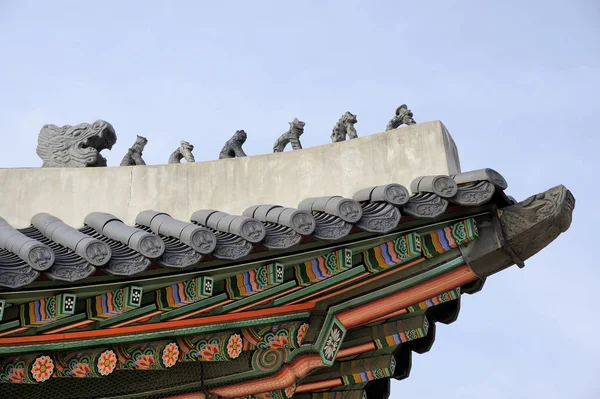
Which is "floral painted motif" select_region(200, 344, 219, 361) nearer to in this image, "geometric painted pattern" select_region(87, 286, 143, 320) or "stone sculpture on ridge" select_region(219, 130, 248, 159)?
"geometric painted pattern" select_region(87, 286, 143, 320)

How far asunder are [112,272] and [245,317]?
1130mm

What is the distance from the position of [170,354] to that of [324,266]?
1002 mm

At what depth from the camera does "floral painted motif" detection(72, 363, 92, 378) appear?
5.60m

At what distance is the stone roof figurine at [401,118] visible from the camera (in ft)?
23.3

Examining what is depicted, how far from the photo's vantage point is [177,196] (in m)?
7.20

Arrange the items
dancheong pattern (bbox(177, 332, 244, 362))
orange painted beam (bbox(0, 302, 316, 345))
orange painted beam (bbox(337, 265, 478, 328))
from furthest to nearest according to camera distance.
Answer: orange painted beam (bbox(337, 265, 478, 328)), dancheong pattern (bbox(177, 332, 244, 362)), orange painted beam (bbox(0, 302, 316, 345))

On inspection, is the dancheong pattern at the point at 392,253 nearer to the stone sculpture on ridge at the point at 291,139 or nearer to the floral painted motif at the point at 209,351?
the floral painted motif at the point at 209,351

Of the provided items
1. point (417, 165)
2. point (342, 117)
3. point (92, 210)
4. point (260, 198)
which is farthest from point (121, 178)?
point (417, 165)

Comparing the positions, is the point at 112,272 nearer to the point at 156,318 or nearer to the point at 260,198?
the point at 156,318

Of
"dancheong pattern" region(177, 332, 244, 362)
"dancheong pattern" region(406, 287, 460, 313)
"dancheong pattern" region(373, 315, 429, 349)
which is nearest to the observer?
"dancheong pattern" region(177, 332, 244, 362)

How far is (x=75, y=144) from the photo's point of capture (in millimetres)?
7355

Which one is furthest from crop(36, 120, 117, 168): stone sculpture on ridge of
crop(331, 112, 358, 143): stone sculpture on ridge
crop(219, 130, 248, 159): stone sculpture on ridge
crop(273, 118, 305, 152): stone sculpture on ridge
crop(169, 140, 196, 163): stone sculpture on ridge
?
crop(331, 112, 358, 143): stone sculpture on ridge

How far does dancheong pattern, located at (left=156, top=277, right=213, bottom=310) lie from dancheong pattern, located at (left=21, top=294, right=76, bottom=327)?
19.4 inches

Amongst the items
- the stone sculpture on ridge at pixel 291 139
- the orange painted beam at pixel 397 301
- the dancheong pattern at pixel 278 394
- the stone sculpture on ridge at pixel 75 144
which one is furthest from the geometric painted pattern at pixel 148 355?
the stone sculpture on ridge at pixel 291 139
